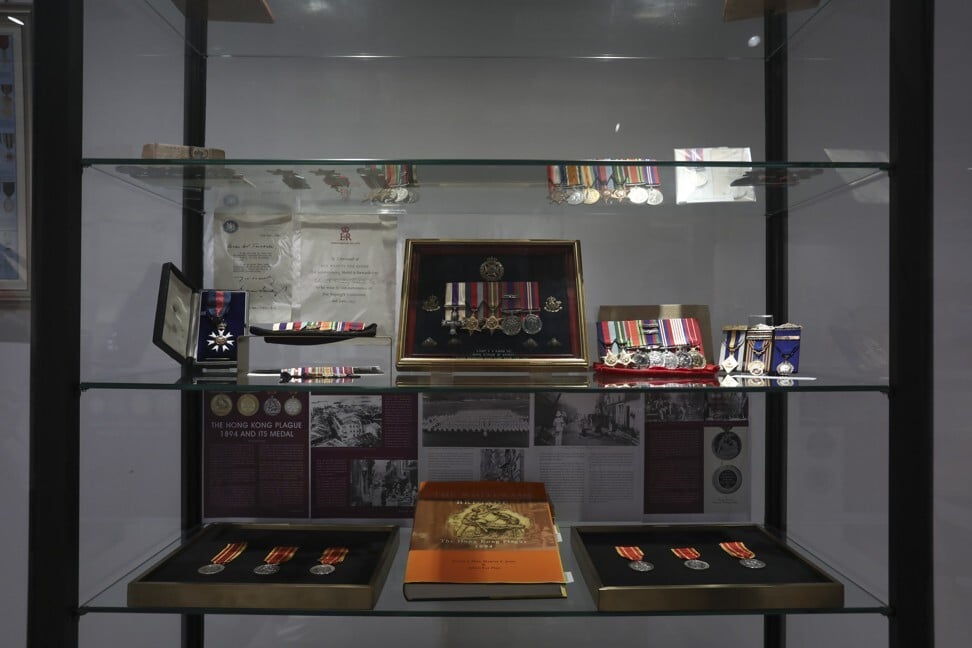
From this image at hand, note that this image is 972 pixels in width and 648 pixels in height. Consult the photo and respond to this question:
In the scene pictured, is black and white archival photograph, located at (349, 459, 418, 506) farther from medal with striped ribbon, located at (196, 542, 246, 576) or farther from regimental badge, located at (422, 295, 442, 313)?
regimental badge, located at (422, 295, 442, 313)

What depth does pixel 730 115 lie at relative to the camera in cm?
160

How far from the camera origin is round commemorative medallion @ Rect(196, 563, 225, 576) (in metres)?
1.29

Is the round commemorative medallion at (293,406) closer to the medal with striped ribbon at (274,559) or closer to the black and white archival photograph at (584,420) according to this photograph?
the medal with striped ribbon at (274,559)

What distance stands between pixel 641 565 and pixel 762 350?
0.57 metres

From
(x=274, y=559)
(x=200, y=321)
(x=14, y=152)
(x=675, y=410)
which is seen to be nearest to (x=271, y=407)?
(x=200, y=321)

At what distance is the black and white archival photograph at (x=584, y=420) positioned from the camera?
1.61 metres

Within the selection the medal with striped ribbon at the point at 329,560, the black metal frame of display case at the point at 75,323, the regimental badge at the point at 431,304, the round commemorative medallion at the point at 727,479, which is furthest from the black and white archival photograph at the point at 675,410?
the medal with striped ribbon at the point at 329,560

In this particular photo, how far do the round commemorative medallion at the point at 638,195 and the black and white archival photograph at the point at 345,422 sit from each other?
86 centimetres

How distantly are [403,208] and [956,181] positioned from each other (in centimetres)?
132

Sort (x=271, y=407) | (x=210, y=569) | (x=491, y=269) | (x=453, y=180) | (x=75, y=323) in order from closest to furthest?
(x=75, y=323) → (x=210, y=569) → (x=453, y=180) → (x=491, y=269) → (x=271, y=407)

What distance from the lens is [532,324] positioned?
4.80ft

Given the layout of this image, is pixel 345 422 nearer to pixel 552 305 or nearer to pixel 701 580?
pixel 552 305

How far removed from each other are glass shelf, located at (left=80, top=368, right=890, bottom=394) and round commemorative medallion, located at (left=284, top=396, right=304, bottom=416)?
278 mm

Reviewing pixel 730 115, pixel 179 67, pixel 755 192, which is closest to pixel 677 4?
pixel 730 115
